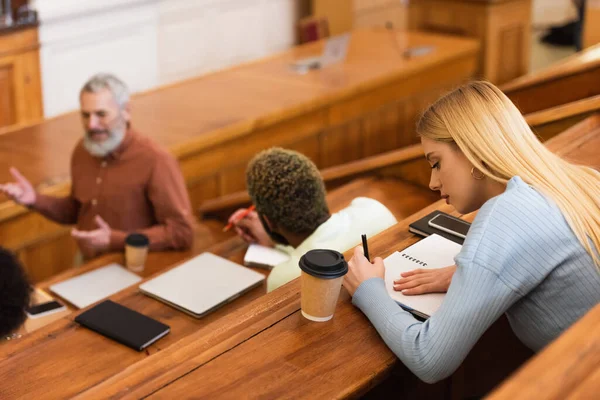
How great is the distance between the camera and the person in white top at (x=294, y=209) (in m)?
2.09

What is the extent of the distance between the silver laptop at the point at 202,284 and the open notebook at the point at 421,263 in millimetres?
668

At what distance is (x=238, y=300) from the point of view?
232cm

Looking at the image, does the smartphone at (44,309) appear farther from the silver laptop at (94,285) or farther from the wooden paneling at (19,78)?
the wooden paneling at (19,78)

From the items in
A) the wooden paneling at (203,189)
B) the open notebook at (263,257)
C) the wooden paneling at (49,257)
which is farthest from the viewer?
the wooden paneling at (203,189)

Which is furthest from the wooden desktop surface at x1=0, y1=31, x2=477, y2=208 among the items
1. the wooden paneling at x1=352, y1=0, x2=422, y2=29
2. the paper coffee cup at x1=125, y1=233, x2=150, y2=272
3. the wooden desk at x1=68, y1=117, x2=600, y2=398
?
the wooden desk at x1=68, y1=117, x2=600, y2=398

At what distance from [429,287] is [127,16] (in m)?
4.79

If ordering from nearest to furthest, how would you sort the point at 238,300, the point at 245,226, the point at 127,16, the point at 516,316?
the point at 516,316 → the point at 238,300 → the point at 245,226 → the point at 127,16

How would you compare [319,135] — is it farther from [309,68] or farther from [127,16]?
[127,16]

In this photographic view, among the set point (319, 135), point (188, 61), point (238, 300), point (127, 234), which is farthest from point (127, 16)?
point (238, 300)

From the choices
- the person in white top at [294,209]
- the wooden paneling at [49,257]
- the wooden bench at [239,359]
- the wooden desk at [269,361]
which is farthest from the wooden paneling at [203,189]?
the wooden desk at [269,361]

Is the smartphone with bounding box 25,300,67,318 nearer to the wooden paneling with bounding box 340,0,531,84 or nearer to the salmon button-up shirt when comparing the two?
the salmon button-up shirt

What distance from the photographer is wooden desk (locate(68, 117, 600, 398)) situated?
4.38 ft

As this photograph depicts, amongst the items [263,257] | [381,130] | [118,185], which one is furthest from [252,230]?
[381,130]

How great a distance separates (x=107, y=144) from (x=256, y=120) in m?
1.24
